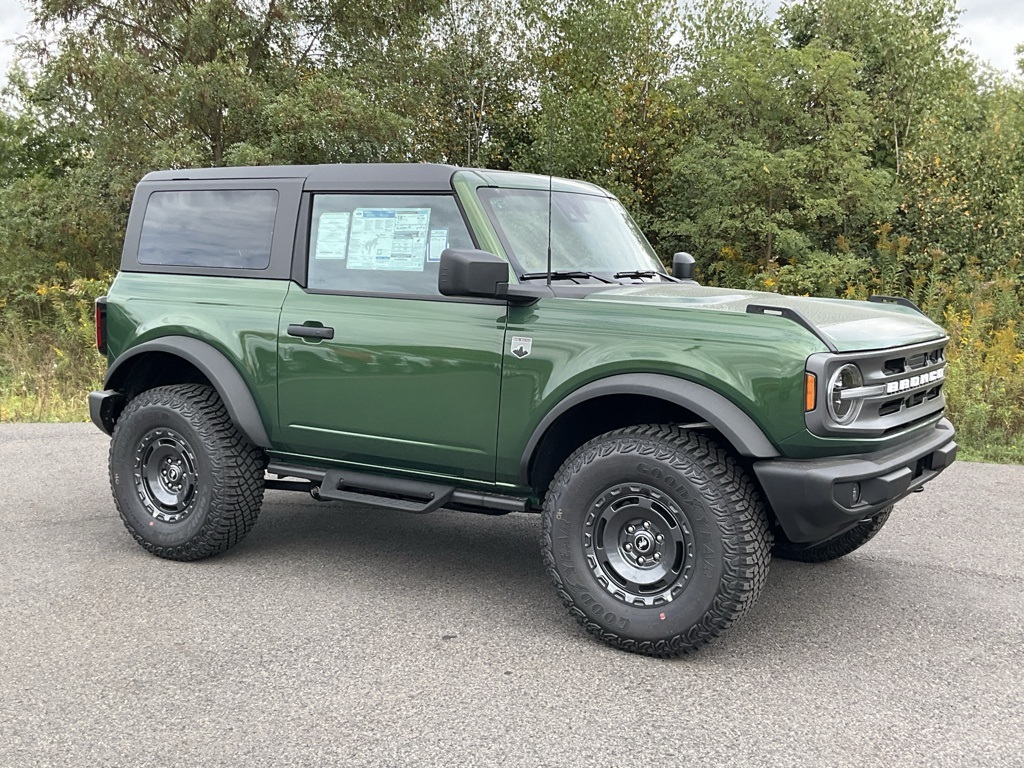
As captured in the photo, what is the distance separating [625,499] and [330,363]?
1.60m

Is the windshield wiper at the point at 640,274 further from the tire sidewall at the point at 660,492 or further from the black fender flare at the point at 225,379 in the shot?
the black fender flare at the point at 225,379

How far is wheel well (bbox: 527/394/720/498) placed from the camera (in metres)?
4.22

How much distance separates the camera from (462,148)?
2106 cm

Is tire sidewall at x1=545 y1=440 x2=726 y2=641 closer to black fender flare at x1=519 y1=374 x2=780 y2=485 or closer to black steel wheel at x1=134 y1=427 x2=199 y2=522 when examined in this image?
black fender flare at x1=519 y1=374 x2=780 y2=485

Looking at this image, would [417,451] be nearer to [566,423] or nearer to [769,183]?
[566,423]

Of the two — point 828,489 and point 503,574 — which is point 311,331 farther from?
point 828,489

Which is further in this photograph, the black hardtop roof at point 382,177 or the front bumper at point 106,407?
the front bumper at point 106,407

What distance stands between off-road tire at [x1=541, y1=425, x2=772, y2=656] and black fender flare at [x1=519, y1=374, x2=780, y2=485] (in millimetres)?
168

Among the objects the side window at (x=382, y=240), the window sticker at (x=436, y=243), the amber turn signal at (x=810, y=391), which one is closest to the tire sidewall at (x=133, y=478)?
the side window at (x=382, y=240)

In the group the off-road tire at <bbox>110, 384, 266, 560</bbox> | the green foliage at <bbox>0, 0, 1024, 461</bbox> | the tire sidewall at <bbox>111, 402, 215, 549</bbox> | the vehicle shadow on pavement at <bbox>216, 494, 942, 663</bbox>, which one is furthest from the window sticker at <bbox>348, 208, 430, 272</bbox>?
the green foliage at <bbox>0, 0, 1024, 461</bbox>

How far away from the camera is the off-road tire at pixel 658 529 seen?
3.76m

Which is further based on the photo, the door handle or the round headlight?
the door handle

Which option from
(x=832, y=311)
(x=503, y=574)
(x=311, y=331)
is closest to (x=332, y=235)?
(x=311, y=331)

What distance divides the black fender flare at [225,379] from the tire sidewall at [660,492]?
5.44 feet
